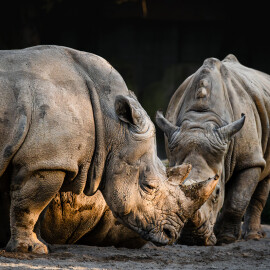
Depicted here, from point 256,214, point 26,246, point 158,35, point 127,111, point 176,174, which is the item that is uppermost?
point 158,35

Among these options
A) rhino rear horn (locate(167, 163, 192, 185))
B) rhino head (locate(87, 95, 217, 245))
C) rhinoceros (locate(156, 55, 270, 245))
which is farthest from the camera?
rhinoceros (locate(156, 55, 270, 245))

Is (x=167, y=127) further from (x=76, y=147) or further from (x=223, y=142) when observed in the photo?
(x=76, y=147)

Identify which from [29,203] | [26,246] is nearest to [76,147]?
[29,203]

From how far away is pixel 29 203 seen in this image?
17.3 ft

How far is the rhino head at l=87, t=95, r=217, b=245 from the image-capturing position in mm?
5441

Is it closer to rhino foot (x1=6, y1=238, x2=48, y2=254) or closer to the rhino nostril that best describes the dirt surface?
rhino foot (x1=6, y1=238, x2=48, y2=254)

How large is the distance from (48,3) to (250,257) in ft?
27.9

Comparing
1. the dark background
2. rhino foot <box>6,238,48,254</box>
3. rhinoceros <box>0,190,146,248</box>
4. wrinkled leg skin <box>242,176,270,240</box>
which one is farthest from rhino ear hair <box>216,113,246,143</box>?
the dark background

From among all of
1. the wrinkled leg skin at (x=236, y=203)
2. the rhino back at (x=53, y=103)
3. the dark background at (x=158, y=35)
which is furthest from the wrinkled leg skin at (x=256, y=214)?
the dark background at (x=158, y=35)

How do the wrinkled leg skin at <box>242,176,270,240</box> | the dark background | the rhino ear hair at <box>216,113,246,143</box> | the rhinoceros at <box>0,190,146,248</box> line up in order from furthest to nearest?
the dark background, the wrinkled leg skin at <box>242,176,270,240</box>, the rhino ear hair at <box>216,113,246,143</box>, the rhinoceros at <box>0,190,146,248</box>

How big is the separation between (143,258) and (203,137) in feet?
5.66

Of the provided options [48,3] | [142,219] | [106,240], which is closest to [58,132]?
[142,219]

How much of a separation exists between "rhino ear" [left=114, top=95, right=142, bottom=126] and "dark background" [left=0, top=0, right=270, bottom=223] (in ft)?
30.1

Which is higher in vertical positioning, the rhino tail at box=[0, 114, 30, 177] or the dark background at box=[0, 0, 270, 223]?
the dark background at box=[0, 0, 270, 223]
